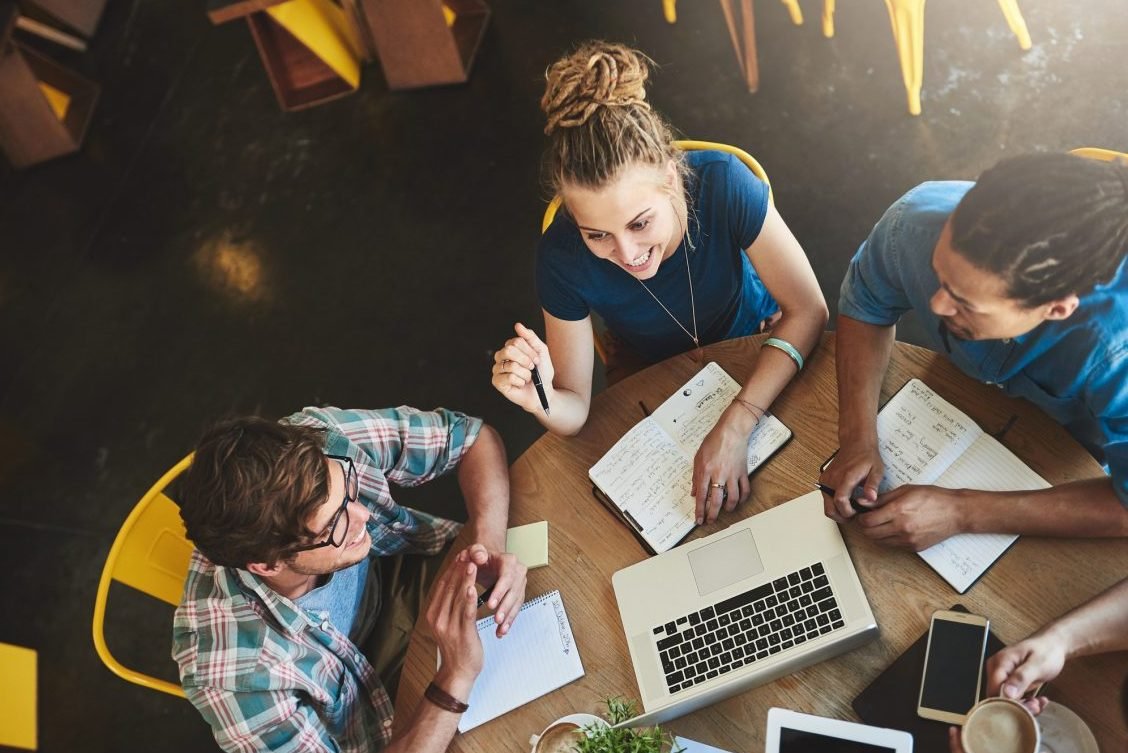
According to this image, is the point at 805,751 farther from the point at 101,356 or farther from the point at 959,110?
the point at 101,356

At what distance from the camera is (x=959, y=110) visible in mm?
3004

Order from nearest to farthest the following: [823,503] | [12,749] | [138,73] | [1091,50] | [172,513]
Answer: [823,503]
[172,513]
[12,749]
[1091,50]
[138,73]

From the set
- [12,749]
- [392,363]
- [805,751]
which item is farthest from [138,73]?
[805,751]

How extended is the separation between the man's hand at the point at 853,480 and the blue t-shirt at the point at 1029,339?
0.79 ft

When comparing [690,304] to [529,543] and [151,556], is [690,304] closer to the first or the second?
[529,543]

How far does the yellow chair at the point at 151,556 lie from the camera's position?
6.05 ft

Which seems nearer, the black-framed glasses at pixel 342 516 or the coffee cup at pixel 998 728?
the coffee cup at pixel 998 728

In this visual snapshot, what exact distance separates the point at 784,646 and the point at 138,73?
152 inches

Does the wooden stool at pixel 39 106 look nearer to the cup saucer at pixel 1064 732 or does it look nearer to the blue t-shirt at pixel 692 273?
the blue t-shirt at pixel 692 273

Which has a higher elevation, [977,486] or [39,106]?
[39,106]

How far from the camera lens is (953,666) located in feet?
4.51

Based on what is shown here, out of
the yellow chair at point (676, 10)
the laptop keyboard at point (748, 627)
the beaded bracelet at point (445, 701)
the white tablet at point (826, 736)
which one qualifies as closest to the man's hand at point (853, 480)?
the laptop keyboard at point (748, 627)

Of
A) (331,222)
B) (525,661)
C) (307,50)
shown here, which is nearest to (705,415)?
(525,661)

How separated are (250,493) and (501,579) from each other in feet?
1.49
